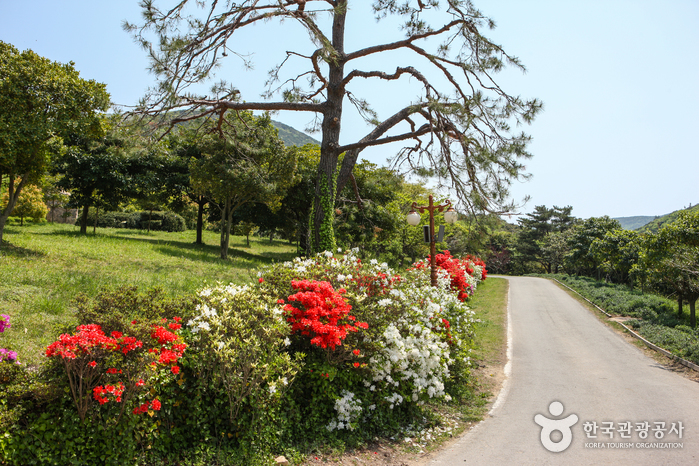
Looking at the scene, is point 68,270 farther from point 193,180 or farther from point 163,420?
point 193,180

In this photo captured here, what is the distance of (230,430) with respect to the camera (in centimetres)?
393

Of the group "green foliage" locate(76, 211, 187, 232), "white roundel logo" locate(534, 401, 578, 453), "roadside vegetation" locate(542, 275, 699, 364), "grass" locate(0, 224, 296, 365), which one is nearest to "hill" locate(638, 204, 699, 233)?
"roadside vegetation" locate(542, 275, 699, 364)

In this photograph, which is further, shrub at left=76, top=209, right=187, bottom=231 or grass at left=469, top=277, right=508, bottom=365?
shrub at left=76, top=209, right=187, bottom=231

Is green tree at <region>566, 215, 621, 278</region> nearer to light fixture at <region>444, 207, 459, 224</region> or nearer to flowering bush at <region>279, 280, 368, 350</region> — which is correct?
light fixture at <region>444, 207, 459, 224</region>

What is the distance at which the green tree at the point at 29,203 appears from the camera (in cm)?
2202

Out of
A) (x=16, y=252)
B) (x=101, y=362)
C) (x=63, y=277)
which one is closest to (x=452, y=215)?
(x=101, y=362)

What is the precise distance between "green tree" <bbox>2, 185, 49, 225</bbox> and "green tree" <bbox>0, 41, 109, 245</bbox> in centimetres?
1459

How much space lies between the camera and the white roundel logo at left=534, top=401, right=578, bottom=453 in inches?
193

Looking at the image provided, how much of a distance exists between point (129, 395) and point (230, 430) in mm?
1156

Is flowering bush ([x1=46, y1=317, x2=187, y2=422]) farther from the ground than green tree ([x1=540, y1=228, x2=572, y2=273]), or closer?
closer

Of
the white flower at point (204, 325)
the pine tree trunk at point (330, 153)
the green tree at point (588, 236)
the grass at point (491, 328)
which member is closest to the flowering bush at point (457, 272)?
the grass at point (491, 328)

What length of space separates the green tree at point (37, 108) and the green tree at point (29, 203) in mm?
14590

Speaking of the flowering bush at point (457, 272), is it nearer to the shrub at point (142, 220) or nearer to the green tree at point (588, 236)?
the green tree at point (588, 236)

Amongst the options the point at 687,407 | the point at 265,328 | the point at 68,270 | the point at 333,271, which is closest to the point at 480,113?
the point at 333,271
